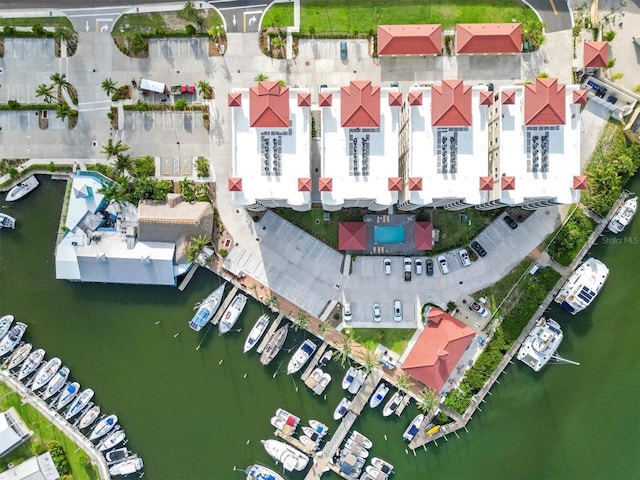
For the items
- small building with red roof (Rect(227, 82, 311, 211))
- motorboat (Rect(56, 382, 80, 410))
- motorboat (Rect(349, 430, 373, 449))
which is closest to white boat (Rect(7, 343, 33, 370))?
motorboat (Rect(56, 382, 80, 410))

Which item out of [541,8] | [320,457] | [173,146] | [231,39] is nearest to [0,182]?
[173,146]

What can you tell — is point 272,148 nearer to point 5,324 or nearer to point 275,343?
point 275,343

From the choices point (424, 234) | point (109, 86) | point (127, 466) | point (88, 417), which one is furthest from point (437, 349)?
point (109, 86)

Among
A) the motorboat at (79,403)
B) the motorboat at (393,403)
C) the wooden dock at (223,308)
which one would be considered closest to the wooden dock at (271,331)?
the wooden dock at (223,308)

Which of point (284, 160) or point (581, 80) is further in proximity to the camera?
point (581, 80)

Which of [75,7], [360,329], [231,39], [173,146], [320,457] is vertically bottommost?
[320,457]

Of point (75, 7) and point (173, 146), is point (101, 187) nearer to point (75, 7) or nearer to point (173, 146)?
point (173, 146)
